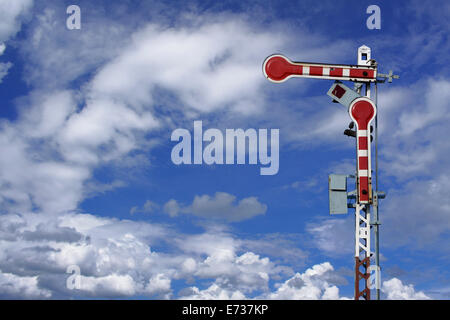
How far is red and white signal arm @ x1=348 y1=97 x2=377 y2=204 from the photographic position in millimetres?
22594

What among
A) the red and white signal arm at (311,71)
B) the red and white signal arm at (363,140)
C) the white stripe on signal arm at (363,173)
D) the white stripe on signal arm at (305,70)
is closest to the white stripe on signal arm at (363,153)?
the red and white signal arm at (363,140)

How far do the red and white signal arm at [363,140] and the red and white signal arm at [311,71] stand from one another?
1.23m

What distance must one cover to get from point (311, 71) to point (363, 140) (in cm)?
393

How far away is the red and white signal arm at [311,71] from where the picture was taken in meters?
23.5

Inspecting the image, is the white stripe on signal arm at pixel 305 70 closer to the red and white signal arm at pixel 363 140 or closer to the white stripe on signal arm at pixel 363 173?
the red and white signal arm at pixel 363 140

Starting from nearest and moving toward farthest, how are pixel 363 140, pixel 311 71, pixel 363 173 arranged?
pixel 363 173
pixel 363 140
pixel 311 71

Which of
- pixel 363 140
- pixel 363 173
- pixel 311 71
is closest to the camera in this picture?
pixel 363 173

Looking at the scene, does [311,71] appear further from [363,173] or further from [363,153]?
[363,173]

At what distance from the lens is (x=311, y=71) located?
23.7 meters

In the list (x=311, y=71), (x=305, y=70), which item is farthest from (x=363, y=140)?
(x=305, y=70)

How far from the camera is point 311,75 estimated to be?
23703 millimetres
